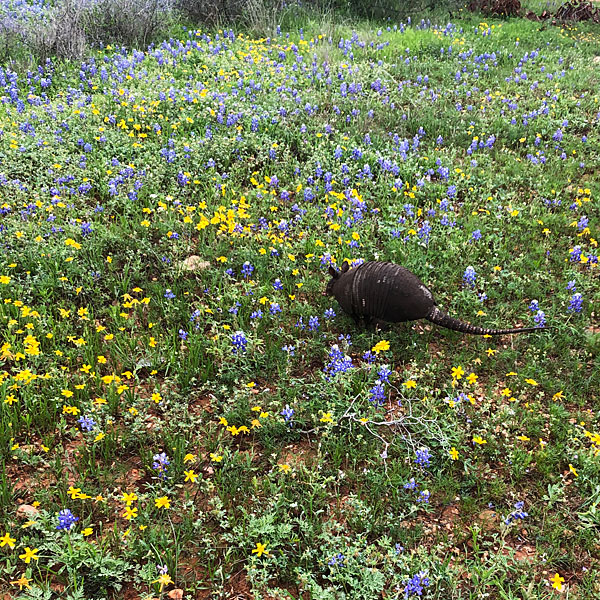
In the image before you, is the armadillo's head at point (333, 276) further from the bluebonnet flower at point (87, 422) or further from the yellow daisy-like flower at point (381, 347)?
the bluebonnet flower at point (87, 422)

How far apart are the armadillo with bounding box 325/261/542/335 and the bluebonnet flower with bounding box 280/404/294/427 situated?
1.05 meters

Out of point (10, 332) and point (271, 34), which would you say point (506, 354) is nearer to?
point (10, 332)

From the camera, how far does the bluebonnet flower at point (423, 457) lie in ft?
10.6

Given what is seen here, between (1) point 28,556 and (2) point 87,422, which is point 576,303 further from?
(1) point 28,556

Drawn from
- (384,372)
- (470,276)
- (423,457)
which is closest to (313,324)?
(384,372)

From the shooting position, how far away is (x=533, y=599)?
8.65 ft

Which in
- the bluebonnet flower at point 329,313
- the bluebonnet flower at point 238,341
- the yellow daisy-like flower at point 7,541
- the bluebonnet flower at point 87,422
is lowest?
the yellow daisy-like flower at point 7,541

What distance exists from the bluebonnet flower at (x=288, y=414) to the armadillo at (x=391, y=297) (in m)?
1.05

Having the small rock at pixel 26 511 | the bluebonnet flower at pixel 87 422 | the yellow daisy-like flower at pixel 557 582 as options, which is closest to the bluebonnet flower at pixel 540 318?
the yellow daisy-like flower at pixel 557 582

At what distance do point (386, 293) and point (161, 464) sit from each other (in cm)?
197

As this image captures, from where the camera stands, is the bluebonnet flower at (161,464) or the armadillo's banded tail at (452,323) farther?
the armadillo's banded tail at (452,323)

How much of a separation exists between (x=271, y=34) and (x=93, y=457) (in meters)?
9.20

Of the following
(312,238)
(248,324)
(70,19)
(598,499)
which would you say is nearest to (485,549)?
(598,499)

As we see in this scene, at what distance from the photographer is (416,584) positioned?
2.62m
